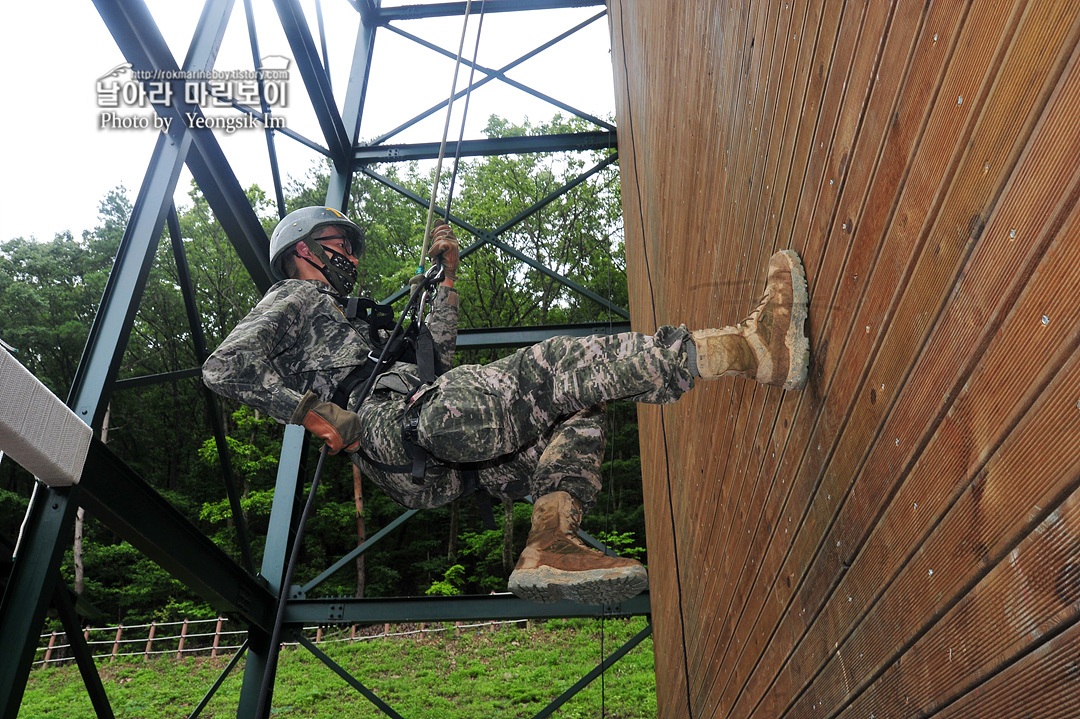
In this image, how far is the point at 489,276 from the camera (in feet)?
72.1

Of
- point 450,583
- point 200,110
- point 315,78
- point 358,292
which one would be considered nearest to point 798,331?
point 200,110

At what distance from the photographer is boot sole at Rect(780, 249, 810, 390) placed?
5.83ft

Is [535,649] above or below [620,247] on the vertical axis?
below

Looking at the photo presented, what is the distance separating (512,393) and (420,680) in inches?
642

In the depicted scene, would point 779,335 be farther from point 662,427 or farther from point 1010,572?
point 662,427

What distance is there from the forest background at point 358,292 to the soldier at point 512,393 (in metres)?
15.8

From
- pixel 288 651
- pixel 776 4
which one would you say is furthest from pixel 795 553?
pixel 288 651

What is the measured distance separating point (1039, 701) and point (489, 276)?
21.3 m

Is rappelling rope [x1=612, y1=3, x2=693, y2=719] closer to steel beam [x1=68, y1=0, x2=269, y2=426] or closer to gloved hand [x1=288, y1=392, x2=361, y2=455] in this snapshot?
gloved hand [x1=288, y1=392, x2=361, y2=455]

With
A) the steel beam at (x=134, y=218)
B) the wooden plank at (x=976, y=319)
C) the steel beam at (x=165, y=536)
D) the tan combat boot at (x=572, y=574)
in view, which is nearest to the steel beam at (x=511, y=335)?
the steel beam at (x=165, y=536)

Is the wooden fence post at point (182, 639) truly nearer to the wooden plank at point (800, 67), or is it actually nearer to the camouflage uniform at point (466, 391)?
the camouflage uniform at point (466, 391)

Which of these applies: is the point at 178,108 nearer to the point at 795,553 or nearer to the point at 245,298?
the point at 795,553

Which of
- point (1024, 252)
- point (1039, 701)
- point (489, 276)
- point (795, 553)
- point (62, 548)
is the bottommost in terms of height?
point (1039, 701)

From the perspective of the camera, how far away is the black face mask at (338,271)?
3.47 metres
